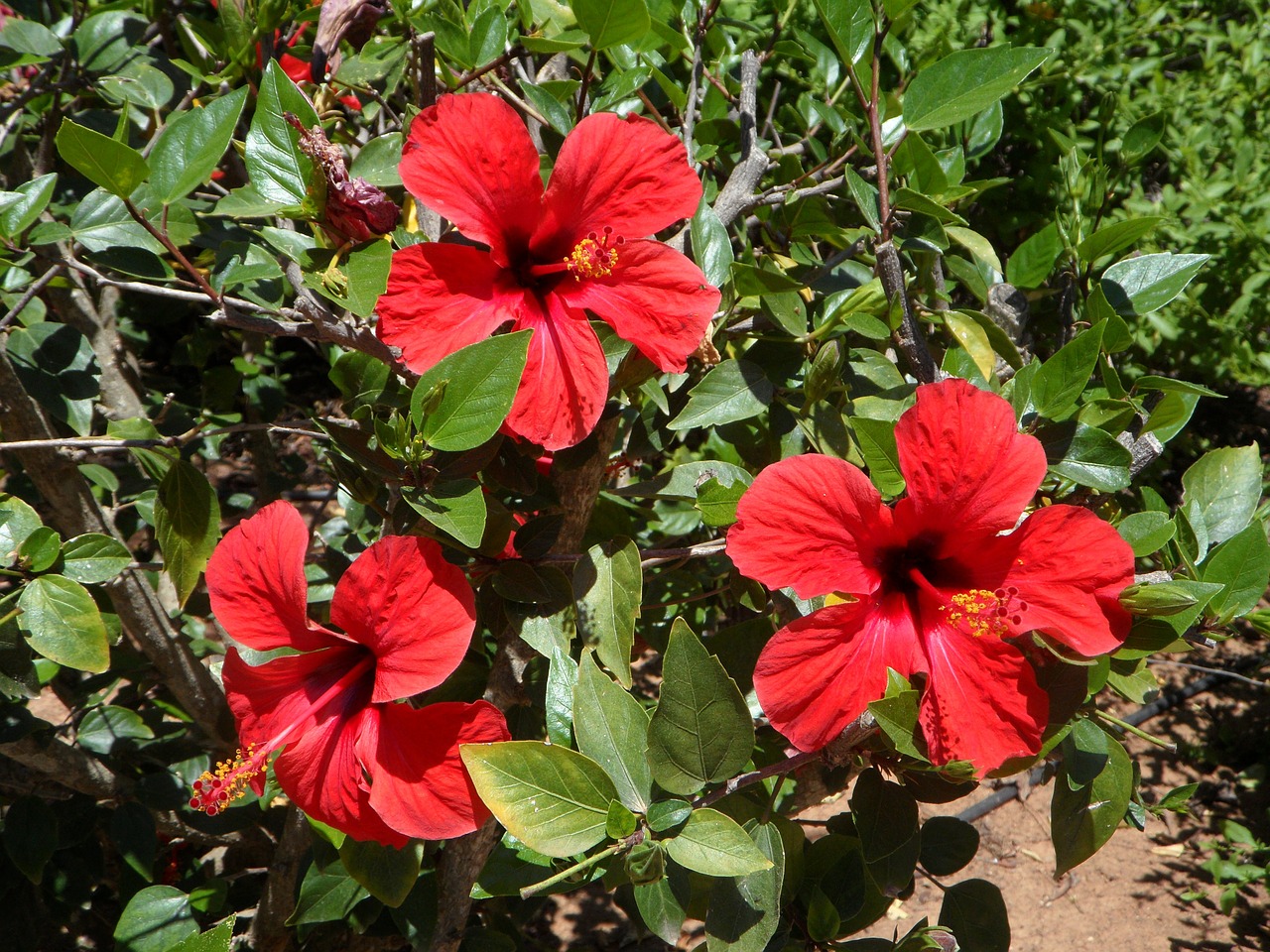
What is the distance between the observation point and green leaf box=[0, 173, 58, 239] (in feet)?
4.06

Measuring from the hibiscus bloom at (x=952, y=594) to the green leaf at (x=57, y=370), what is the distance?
1.14 m

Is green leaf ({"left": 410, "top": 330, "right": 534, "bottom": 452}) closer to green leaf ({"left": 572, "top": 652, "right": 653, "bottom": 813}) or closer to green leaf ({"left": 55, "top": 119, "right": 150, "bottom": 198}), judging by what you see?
green leaf ({"left": 572, "top": 652, "right": 653, "bottom": 813})

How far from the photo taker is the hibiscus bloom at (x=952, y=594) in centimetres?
105

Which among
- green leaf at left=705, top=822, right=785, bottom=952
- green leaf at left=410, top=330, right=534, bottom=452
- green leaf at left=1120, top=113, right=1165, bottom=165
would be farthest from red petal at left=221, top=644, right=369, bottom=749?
green leaf at left=1120, top=113, right=1165, bottom=165

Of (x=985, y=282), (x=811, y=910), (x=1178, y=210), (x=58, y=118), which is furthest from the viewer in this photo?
(x=1178, y=210)

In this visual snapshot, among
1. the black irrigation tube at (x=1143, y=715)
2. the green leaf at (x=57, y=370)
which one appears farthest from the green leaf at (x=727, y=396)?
the black irrigation tube at (x=1143, y=715)

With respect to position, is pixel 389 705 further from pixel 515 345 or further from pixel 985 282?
pixel 985 282

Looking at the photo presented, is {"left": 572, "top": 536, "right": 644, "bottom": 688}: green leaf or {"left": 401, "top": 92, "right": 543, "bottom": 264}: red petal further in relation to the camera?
{"left": 572, "top": 536, "right": 644, "bottom": 688}: green leaf

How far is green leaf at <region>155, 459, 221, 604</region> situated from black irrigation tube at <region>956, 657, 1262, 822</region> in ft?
7.80

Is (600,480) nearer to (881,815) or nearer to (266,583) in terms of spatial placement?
(266,583)

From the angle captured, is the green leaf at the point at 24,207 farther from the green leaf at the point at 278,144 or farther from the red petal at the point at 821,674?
the red petal at the point at 821,674

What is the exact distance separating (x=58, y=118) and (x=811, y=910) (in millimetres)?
1734

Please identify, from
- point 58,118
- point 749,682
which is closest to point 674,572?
point 749,682

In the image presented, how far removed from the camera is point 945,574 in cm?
117
